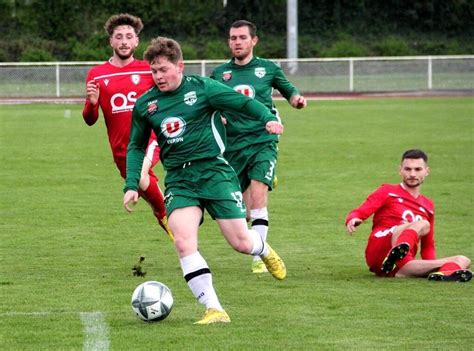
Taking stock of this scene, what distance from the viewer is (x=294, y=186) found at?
55.1 ft

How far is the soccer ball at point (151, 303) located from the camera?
7457 mm

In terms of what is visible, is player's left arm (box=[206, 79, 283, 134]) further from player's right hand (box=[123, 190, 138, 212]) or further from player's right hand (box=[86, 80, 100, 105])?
player's right hand (box=[86, 80, 100, 105])

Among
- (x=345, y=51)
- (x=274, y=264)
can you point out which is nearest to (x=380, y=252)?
(x=274, y=264)

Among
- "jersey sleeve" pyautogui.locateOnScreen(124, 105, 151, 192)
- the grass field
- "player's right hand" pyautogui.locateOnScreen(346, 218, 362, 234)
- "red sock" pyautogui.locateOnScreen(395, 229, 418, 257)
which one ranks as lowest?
the grass field

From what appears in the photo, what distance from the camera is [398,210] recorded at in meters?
9.49

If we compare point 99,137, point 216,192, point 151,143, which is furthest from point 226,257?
point 99,137

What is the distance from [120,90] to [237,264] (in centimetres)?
186

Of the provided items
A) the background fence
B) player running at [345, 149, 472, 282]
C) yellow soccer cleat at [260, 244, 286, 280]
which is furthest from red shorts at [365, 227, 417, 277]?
the background fence

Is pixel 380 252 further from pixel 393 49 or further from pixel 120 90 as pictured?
pixel 393 49

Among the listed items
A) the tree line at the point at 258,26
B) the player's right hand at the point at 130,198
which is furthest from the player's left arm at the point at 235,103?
the tree line at the point at 258,26

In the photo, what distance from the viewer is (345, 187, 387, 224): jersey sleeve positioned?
9.04m

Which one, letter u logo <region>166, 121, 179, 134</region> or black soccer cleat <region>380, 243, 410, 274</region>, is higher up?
letter u logo <region>166, 121, 179, 134</region>

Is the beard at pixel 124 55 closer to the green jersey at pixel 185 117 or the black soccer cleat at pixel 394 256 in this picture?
the green jersey at pixel 185 117

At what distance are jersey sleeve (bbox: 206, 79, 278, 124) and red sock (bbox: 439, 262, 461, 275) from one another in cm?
234
